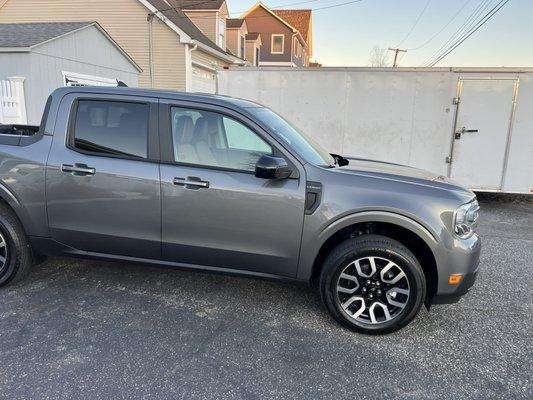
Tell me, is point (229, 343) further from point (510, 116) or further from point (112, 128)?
point (510, 116)

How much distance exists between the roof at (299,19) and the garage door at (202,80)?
1019 inches

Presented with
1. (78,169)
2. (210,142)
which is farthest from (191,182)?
(78,169)

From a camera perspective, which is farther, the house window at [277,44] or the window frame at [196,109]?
the house window at [277,44]

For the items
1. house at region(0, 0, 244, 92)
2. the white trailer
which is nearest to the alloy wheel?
the white trailer

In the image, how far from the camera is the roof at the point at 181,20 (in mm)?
17766

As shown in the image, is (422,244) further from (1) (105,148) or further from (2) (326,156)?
(1) (105,148)

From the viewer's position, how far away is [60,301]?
3748 millimetres

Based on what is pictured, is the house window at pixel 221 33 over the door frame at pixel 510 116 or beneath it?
over

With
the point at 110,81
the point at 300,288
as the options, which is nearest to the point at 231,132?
the point at 300,288

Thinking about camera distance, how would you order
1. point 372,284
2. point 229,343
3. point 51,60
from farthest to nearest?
1. point 51,60
2. point 372,284
3. point 229,343

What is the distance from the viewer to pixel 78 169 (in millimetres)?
3596

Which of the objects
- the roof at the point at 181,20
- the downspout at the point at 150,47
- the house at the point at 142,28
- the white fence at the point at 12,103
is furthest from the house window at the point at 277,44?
the white fence at the point at 12,103

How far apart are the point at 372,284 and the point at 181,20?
1939cm

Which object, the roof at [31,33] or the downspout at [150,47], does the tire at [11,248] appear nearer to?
the roof at [31,33]
